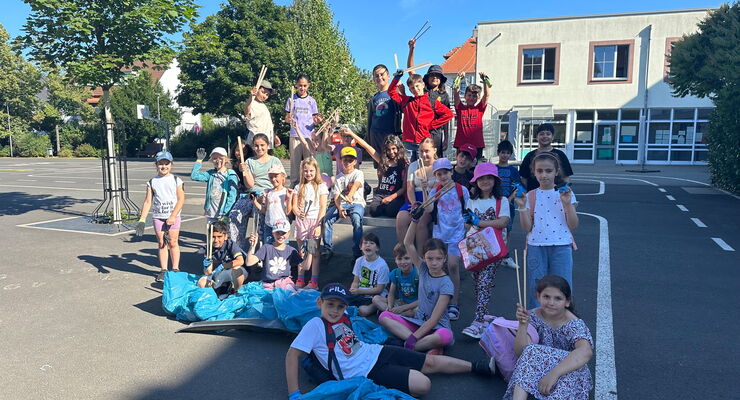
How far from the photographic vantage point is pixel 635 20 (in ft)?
88.0

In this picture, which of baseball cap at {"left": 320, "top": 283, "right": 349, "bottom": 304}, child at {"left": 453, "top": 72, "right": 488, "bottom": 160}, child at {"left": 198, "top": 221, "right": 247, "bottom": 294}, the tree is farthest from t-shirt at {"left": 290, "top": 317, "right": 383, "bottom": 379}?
the tree

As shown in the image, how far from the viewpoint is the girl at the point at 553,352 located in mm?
3350

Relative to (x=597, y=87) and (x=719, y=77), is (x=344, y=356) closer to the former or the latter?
(x=719, y=77)

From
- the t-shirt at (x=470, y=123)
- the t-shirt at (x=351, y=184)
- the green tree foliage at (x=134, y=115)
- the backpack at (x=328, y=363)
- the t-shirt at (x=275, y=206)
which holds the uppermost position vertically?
the green tree foliage at (x=134, y=115)

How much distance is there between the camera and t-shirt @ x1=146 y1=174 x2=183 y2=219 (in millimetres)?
6875

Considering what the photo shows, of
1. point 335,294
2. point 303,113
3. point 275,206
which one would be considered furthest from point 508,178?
point 335,294

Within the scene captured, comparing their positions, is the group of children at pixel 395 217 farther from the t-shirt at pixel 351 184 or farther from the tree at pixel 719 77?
the tree at pixel 719 77

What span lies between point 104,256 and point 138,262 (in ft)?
2.58

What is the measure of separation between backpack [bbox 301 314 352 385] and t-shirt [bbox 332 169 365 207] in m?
3.01

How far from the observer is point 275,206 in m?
6.56

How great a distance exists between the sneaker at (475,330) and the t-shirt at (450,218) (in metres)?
0.92

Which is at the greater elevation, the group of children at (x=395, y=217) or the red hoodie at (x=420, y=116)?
the red hoodie at (x=420, y=116)

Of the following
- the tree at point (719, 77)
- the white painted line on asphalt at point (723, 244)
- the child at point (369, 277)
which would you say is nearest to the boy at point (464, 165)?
the child at point (369, 277)

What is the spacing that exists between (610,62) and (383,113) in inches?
964
